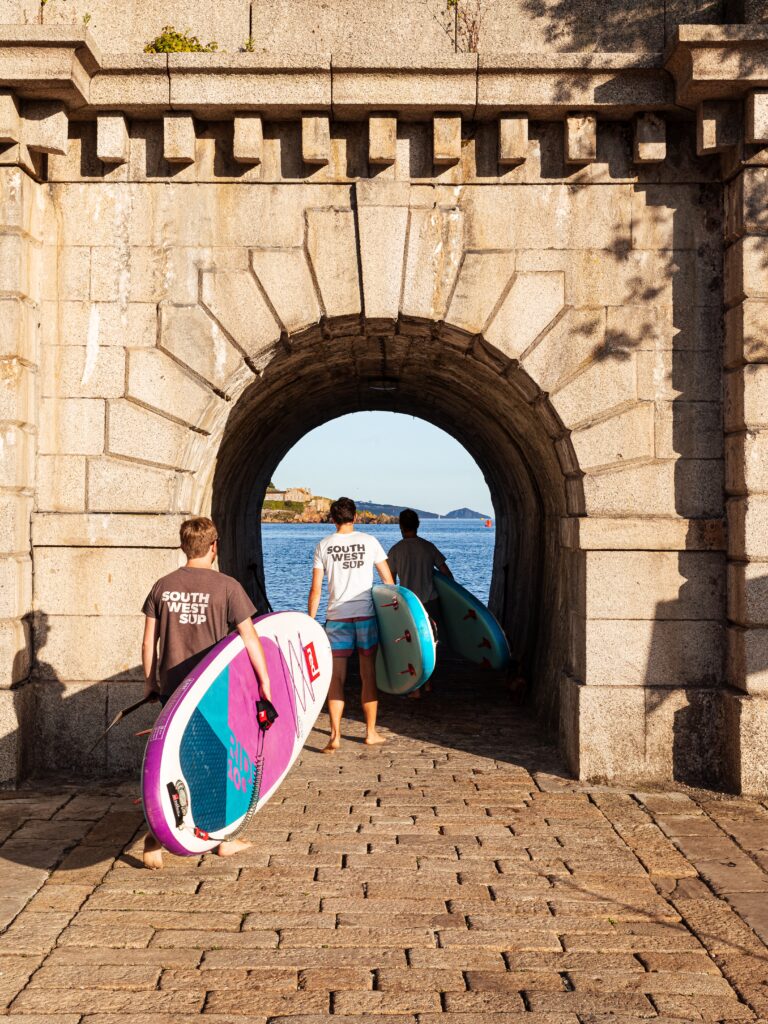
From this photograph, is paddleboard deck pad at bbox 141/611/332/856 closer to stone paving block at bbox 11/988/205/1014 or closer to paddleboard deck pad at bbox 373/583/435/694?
stone paving block at bbox 11/988/205/1014

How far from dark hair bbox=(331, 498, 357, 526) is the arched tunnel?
1065 mm

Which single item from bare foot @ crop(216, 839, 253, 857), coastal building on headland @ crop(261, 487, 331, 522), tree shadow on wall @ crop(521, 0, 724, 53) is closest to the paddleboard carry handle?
bare foot @ crop(216, 839, 253, 857)

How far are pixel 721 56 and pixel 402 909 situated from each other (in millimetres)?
5330

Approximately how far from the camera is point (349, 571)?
24.8ft

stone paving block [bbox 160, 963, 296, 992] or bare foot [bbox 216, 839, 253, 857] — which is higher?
bare foot [bbox 216, 839, 253, 857]

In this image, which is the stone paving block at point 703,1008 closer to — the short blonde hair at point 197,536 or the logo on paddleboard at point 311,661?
the logo on paddleboard at point 311,661

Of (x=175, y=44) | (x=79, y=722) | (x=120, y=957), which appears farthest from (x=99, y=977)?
(x=175, y=44)

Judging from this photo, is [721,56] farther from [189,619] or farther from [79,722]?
[79,722]

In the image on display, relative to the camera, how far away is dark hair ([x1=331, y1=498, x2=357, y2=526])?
762cm

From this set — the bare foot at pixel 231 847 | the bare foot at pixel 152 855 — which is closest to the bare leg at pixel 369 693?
the bare foot at pixel 231 847

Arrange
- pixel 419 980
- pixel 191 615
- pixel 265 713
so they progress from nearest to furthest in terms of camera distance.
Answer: pixel 419 980
pixel 265 713
pixel 191 615

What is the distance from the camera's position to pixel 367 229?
6.84m

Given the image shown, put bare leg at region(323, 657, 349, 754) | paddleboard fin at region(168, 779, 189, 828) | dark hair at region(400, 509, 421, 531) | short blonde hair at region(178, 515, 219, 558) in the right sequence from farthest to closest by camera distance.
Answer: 1. dark hair at region(400, 509, 421, 531)
2. bare leg at region(323, 657, 349, 754)
3. short blonde hair at region(178, 515, 219, 558)
4. paddleboard fin at region(168, 779, 189, 828)

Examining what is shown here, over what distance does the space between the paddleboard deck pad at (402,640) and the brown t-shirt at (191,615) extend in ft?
8.46
